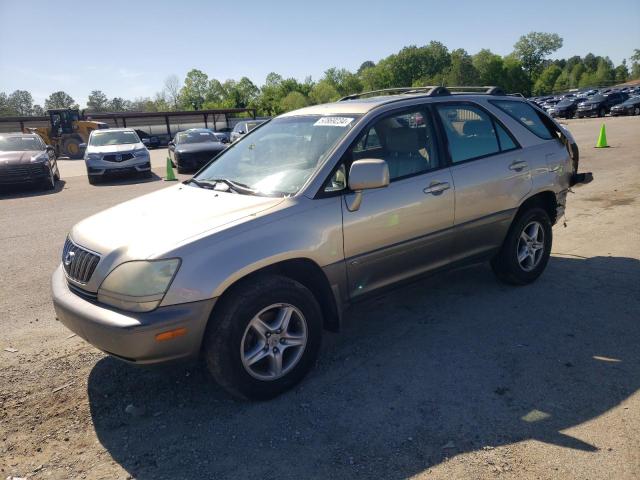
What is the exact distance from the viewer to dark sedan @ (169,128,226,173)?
16.5 metres

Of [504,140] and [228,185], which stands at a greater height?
[504,140]

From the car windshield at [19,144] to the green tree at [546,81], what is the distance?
11984 cm

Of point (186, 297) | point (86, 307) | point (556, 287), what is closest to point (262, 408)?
point (186, 297)

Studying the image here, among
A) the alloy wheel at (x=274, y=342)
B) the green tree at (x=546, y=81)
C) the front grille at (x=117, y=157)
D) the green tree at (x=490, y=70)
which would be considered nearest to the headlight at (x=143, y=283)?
the alloy wheel at (x=274, y=342)

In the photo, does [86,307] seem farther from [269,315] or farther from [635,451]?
[635,451]

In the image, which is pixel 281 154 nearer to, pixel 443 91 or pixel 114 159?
pixel 443 91

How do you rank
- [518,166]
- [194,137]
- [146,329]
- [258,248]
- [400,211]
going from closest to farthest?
[146,329]
[258,248]
[400,211]
[518,166]
[194,137]

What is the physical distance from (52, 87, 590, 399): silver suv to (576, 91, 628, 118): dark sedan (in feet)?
126

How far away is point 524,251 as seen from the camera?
15.6 ft

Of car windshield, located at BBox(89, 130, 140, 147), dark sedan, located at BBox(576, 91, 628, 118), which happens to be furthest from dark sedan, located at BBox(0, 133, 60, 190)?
dark sedan, located at BBox(576, 91, 628, 118)

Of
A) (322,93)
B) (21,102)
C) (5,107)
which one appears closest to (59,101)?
(21,102)

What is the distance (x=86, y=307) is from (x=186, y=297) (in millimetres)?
681

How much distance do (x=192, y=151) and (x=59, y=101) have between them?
143649mm

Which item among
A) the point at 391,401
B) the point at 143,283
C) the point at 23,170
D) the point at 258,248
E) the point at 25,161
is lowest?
the point at 391,401
